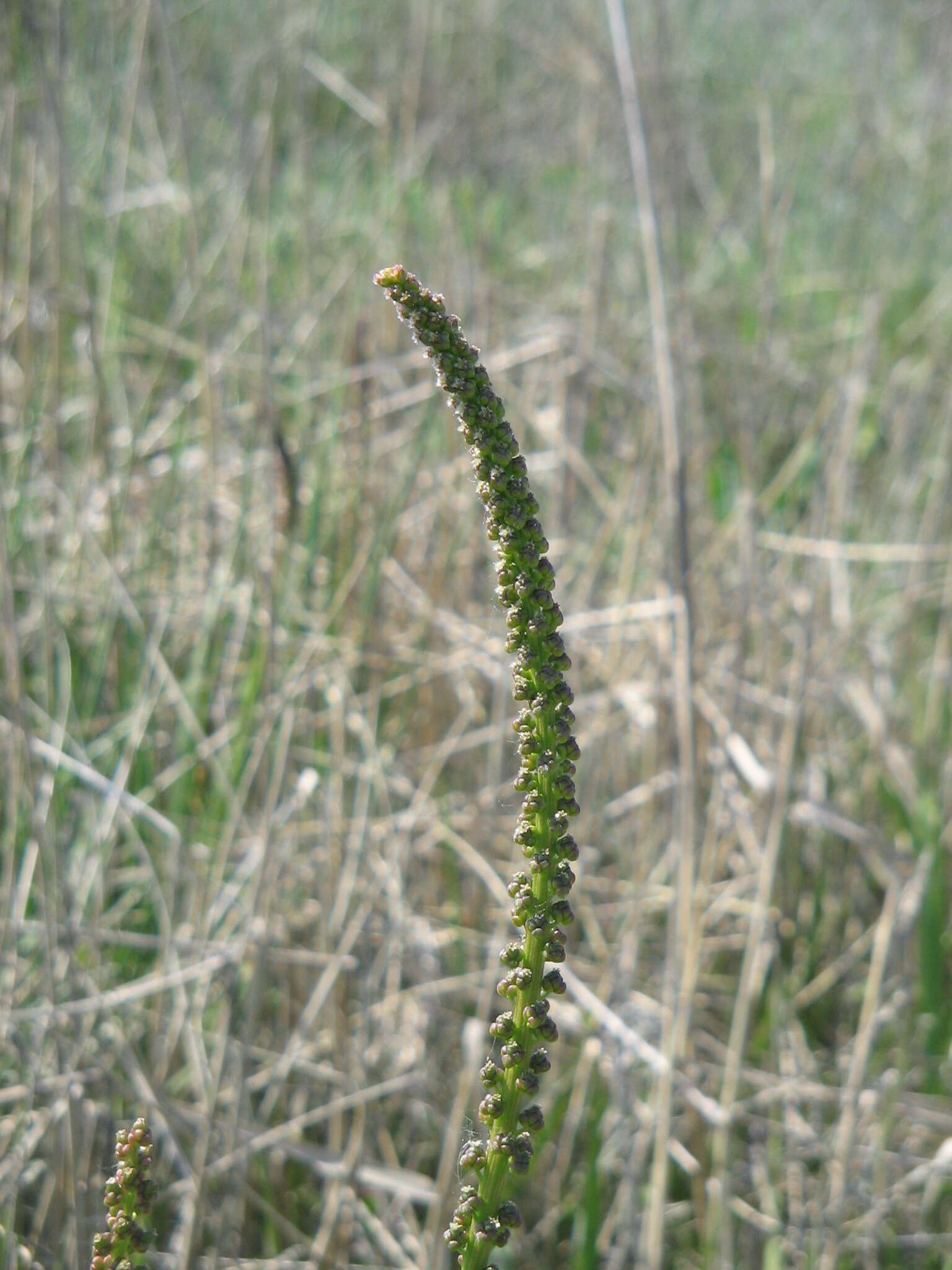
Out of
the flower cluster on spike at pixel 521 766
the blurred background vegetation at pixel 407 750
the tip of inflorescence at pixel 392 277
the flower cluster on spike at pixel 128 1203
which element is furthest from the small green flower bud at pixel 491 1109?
the blurred background vegetation at pixel 407 750

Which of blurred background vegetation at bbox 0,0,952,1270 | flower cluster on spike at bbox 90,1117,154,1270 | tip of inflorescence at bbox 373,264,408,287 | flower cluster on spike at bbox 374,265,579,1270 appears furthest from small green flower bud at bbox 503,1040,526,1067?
blurred background vegetation at bbox 0,0,952,1270

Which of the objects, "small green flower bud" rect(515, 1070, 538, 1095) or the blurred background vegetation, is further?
the blurred background vegetation

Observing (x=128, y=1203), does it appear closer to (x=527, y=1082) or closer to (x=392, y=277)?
(x=527, y=1082)

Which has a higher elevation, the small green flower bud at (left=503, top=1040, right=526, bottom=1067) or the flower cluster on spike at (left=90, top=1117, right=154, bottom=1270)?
the small green flower bud at (left=503, top=1040, right=526, bottom=1067)

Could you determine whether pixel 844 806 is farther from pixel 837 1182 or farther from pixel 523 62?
pixel 523 62

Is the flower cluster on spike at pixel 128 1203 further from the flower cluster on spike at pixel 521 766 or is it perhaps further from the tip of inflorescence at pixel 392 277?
the tip of inflorescence at pixel 392 277

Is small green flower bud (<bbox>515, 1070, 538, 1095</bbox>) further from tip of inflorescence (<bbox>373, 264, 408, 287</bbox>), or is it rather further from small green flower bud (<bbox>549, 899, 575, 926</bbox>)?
tip of inflorescence (<bbox>373, 264, 408, 287</bbox>)

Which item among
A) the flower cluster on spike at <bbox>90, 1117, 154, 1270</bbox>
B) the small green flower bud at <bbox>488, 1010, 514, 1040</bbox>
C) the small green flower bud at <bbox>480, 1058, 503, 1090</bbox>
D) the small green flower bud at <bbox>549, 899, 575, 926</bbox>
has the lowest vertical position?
the flower cluster on spike at <bbox>90, 1117, 154, 1270</bbox>

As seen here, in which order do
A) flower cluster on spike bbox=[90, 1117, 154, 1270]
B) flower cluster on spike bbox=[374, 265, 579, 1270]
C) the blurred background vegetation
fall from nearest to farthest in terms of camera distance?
flower cluster on spike bbox=[374, 265, 579, 1270], flower cluster on spike bbox=[90, 1117, 154, 1270], the blurred background vegetation

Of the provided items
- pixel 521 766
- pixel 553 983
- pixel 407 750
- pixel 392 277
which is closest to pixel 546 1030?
pixel 553 983
